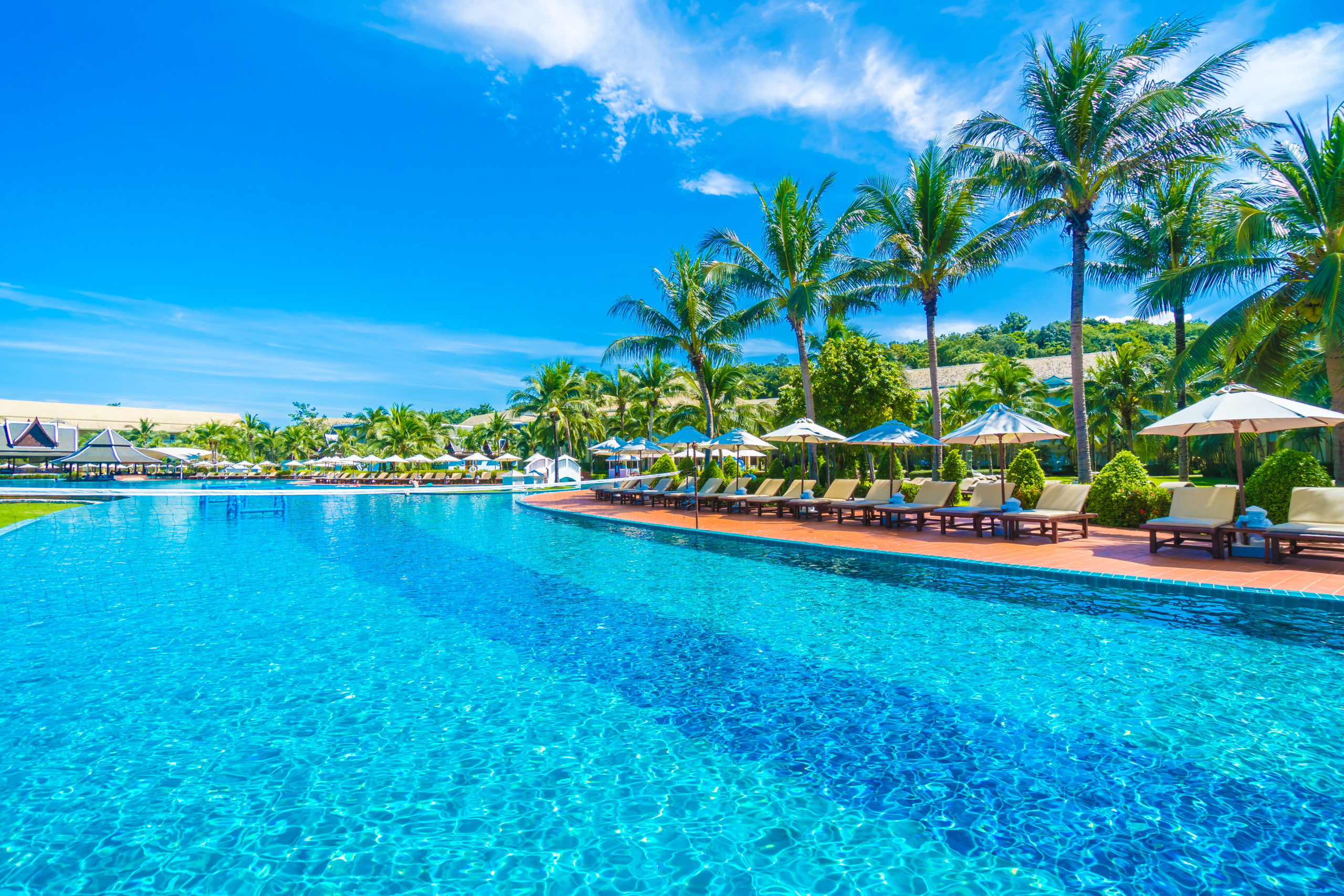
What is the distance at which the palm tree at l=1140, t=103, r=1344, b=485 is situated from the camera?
10.6 metres

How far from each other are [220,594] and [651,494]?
1399 cm

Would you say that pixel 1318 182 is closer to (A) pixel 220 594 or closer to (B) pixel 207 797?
(B) pixel 207 797

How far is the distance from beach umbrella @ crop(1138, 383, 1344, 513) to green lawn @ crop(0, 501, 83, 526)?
27.9 meters

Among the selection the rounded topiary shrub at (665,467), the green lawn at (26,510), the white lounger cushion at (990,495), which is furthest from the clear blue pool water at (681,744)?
the rounded topiary shrub at (665,467)

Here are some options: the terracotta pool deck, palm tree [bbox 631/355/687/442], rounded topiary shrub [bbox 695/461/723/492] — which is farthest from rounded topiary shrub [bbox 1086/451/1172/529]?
palm tree [bbox 631/355/687/442]

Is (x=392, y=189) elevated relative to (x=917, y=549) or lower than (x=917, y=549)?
elevated

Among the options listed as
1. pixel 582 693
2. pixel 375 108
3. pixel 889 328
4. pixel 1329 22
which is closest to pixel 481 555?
pixel 582 693

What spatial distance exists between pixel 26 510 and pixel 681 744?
29.2m

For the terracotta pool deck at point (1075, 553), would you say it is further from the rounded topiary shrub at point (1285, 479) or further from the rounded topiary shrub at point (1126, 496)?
the rounded topiary shrub at point (1285, 479)

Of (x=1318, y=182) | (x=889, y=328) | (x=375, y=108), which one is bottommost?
(x=1318, y=182)

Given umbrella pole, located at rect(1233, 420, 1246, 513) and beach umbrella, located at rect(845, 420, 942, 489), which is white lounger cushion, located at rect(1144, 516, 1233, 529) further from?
A: beach umbrella, located at rect(845, 420, 942, 489)

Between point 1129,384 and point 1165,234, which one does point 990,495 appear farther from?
point 1129,384

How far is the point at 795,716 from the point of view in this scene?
4.83 meters

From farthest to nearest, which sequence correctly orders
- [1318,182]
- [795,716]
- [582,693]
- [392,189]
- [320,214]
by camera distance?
1. [320,214]
2. [392,189]
3. [1318,182]
4. [582,693]
5. [795,716]
